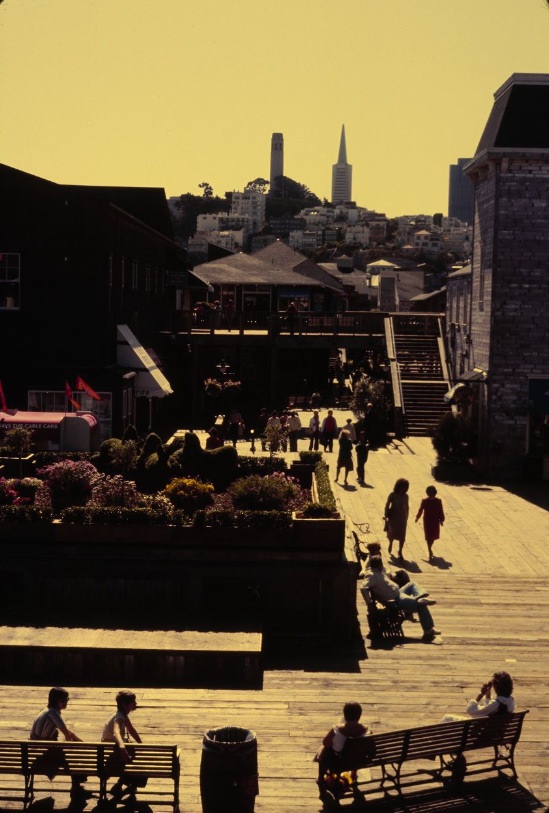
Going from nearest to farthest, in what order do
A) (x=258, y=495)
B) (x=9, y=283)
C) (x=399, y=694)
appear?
1. (x=399, y=694)
2. (x=258, y=495)
3. (x=9, y=283)

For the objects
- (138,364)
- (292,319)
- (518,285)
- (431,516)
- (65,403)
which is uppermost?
(518,285)

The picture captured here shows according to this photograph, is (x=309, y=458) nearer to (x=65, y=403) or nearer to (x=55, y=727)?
(x=65, y=403)

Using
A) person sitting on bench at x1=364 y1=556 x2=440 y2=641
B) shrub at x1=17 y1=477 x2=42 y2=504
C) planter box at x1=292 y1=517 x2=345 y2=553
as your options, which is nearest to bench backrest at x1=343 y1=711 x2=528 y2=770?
person sitting on bench at x1=364 y1=556 x2=440 y2=641

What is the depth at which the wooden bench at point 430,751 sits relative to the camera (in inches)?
424

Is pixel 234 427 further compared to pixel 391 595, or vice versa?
pixel 234 427

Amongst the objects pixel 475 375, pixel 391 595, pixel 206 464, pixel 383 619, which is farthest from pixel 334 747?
pixel 475 375

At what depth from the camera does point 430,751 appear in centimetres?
1109

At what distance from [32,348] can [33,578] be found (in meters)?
16.2

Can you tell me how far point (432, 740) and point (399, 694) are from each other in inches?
117

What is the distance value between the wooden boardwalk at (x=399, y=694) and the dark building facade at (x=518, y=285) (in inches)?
407

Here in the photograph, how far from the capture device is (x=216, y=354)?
182 ft

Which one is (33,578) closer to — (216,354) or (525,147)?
(525,147)

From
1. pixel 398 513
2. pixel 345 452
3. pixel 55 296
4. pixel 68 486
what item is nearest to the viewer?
pixel 68 486

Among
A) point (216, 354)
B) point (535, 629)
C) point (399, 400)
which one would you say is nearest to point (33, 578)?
point (535, 629)
